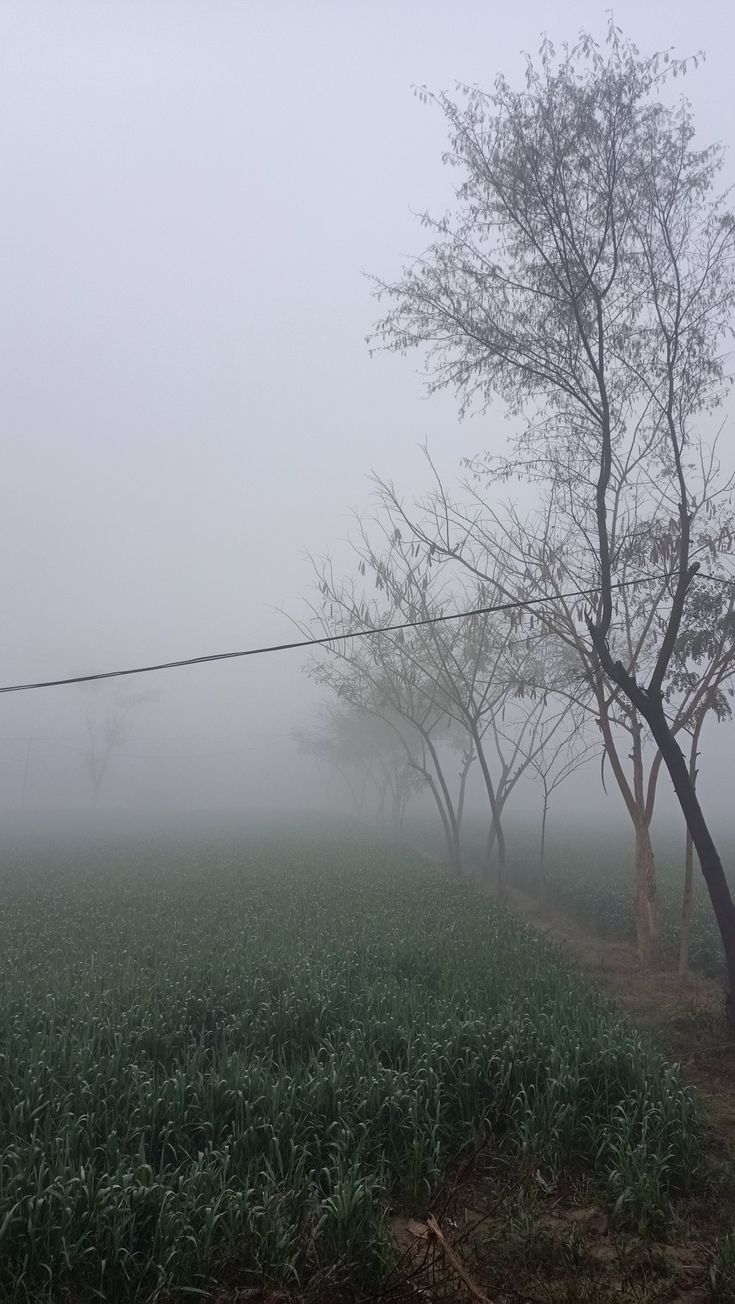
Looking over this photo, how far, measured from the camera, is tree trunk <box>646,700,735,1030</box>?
27.1 ft

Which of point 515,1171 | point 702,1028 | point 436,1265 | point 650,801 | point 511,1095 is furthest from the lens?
point 650,801

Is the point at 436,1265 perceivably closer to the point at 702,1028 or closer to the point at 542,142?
the point at 702,1028

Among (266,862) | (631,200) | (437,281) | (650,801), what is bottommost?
(266,862)

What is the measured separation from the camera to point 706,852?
8.48 metres

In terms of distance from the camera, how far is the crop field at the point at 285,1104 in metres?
4.02

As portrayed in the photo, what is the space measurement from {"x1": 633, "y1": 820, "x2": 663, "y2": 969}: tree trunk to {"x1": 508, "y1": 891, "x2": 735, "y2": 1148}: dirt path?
34cm

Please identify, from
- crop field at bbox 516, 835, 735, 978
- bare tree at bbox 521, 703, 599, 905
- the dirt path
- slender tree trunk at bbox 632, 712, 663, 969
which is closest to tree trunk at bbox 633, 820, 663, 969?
slender tree trunk at bbox 632, 712, 663, 969

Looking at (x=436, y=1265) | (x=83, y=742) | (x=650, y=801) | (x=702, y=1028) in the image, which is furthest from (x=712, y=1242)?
(x=83, y=742)

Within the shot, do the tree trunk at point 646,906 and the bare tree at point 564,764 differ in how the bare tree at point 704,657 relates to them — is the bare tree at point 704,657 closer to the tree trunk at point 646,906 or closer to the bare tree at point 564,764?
the tree trunk at point 646,906

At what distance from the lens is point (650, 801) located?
12219 millimetres

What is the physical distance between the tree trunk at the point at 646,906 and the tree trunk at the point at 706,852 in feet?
11.2

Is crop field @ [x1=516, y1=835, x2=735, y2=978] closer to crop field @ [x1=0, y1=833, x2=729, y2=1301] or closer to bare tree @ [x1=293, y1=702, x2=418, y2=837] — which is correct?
crop field @ [x1=0, y1=833, x2=729, y2=1301]

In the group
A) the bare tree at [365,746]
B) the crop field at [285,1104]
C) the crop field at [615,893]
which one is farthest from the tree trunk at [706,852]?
the bare tree at [365,746]

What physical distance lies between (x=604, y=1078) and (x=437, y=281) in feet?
32.8
